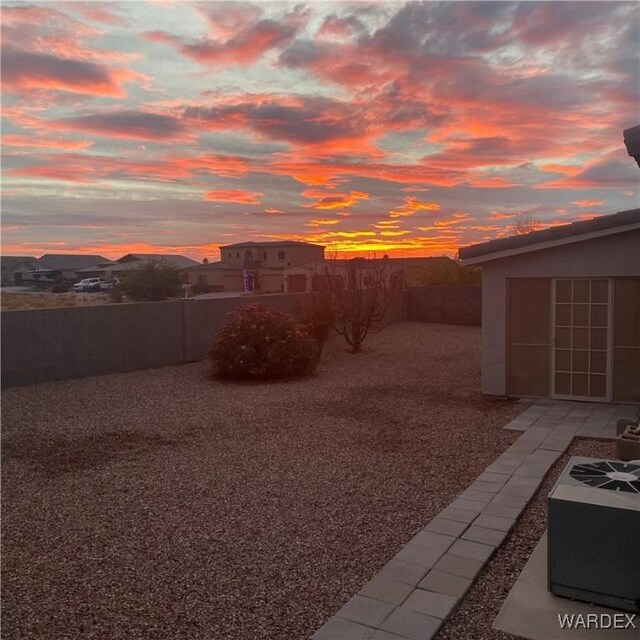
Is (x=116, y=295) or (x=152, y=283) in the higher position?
(x=152, y=283)

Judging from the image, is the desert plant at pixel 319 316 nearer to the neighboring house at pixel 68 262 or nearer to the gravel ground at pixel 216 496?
the gravel ground at pixel 216 496

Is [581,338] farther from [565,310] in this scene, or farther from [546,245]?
[546,245]

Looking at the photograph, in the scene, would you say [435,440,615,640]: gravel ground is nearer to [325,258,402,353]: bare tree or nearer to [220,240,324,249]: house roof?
[325,258,402,353]: bare tree

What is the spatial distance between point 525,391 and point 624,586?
7.13m

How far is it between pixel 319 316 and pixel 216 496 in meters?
10.5

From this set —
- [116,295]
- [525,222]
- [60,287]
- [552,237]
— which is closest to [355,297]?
[552,237]

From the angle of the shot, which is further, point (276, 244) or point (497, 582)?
point (276, 244)

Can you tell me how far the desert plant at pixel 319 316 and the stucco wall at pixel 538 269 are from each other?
5850 mm

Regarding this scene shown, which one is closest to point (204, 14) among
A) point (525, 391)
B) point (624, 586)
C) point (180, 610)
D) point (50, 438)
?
point (50, 438)

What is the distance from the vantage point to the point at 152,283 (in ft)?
129

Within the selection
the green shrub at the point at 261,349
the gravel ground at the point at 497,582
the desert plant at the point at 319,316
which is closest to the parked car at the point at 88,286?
the desert plant at the point at 319,316

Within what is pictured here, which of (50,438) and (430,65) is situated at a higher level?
(430,65)

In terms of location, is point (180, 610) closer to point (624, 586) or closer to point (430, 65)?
point (624, 586)

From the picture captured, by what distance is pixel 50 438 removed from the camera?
326 inches
